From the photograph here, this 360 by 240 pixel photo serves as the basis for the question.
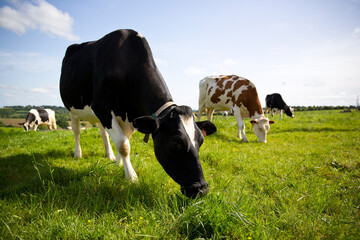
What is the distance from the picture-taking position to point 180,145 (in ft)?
7.45

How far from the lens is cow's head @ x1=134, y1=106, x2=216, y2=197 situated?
7.25 ft

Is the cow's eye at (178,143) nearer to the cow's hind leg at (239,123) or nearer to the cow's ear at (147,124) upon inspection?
the cow's ear at (147,124)

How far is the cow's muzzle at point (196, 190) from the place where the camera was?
2098 millimetres

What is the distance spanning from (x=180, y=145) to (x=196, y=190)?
52 centimetres

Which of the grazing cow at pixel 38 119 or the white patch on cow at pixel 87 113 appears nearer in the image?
the white patch on cow at pixel 87 113

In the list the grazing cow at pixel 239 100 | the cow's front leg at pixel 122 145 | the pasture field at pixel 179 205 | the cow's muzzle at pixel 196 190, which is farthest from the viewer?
the grazing cow at pixel 239 100

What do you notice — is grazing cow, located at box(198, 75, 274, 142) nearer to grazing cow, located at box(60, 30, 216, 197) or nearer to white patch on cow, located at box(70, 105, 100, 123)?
grazing cow, located at box(60, 30, 216, 197)

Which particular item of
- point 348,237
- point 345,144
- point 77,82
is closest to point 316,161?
point 345,144

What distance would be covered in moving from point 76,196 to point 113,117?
1.31 meters

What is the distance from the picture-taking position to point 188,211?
1.91 metres

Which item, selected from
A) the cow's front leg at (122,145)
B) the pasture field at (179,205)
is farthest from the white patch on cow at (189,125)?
the cow's front leg at (122,145)

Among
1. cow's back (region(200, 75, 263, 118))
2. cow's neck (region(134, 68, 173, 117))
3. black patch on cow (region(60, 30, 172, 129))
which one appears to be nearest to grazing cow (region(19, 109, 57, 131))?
cow's back (region(200, 75, 263, 118))

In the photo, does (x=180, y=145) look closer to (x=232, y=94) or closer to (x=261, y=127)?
(x=261, y=127)

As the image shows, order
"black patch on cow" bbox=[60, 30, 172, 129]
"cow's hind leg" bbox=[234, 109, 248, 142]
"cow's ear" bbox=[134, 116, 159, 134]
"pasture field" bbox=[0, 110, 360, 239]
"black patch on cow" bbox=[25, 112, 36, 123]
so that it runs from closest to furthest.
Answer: "pasture field" bbox=[0, 110, 360, 239] < "cow's ear" bbox=[134, 116, 159, 134] < "black patch on cow" bbox=[60, 30, 172, 129] < "cow's hind leg" bbox=[234, 109, 248, 142] < "black patch on cow" bbox=[25, 112, 36, 123]
